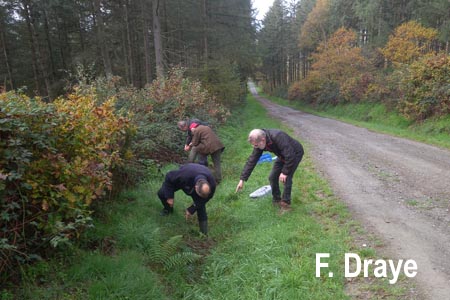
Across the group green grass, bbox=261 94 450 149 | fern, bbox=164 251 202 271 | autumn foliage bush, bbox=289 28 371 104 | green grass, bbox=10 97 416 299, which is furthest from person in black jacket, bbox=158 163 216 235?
autumn foliage bush, bbox=289 28 371 104

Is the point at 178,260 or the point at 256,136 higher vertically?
the point at 256,136

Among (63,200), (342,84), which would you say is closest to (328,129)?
(342,84)

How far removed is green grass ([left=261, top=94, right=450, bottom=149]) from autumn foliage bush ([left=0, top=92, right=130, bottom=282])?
38.7 ft

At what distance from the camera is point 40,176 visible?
3506 millimetres

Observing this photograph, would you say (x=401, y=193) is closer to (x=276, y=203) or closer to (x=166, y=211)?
(x=276, y=203)

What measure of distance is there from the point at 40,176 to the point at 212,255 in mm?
2636

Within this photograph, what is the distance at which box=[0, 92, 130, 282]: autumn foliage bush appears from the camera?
3.21 metres

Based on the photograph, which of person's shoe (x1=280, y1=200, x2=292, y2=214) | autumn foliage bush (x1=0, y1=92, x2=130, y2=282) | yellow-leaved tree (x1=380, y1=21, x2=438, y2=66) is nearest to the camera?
autumn foliage bush (x1=0, y1=92, x2=130, y2=282)

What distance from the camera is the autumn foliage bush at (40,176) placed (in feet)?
10.5

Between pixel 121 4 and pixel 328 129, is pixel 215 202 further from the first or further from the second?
pixel 121 4

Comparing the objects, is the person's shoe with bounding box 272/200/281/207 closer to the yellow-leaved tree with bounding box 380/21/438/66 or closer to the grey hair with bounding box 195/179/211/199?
the grey hair with bounding box 195/179/211/199

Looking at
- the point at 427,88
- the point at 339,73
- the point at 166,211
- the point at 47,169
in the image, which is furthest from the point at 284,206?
the point at 339,73

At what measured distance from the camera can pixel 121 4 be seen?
21078 mm

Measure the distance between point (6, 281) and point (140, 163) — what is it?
4435 mm
